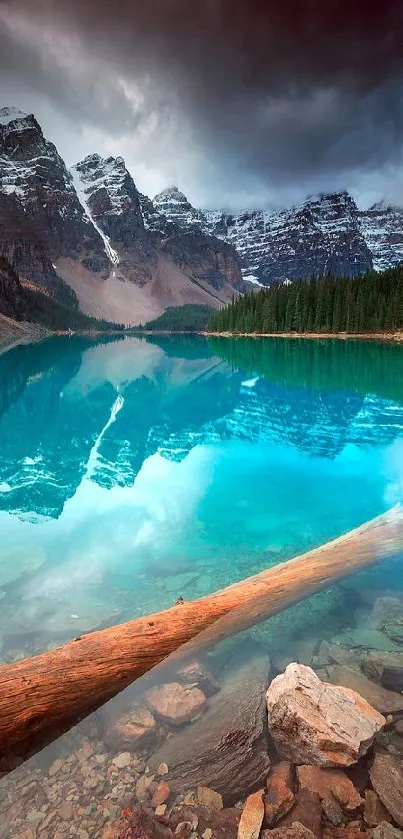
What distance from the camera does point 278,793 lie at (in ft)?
15.0

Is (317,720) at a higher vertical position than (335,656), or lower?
higher

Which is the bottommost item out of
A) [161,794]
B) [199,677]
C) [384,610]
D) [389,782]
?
[384,610]

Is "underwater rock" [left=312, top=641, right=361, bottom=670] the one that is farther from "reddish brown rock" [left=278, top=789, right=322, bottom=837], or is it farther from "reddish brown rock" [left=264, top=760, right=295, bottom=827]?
"reddish brown rock" [left=278, top=789, right=322, bottom=837]

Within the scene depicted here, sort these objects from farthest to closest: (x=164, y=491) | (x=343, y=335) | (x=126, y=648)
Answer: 1. (x=343, y=335)
2. (x=164, y=491)
3. (x=126, y=648)

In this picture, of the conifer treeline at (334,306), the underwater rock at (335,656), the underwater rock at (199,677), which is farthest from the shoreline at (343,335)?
the underwater rock at (199,677)

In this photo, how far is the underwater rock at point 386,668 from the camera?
6165 millimetres

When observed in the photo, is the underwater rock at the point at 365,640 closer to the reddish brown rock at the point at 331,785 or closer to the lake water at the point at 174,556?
the lake water at the point at 174,556

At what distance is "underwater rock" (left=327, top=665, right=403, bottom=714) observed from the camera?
568 centimetres

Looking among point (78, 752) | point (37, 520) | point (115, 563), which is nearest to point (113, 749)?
point (78, 752)

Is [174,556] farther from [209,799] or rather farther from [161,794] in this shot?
[209,799]

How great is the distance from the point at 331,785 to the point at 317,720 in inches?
22.9

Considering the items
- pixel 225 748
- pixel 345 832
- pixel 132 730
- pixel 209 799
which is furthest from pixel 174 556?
pixel 345 832

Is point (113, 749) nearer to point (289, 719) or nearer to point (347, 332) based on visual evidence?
point (289, 719)

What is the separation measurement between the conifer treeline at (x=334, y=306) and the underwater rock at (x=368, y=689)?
100174 mm
